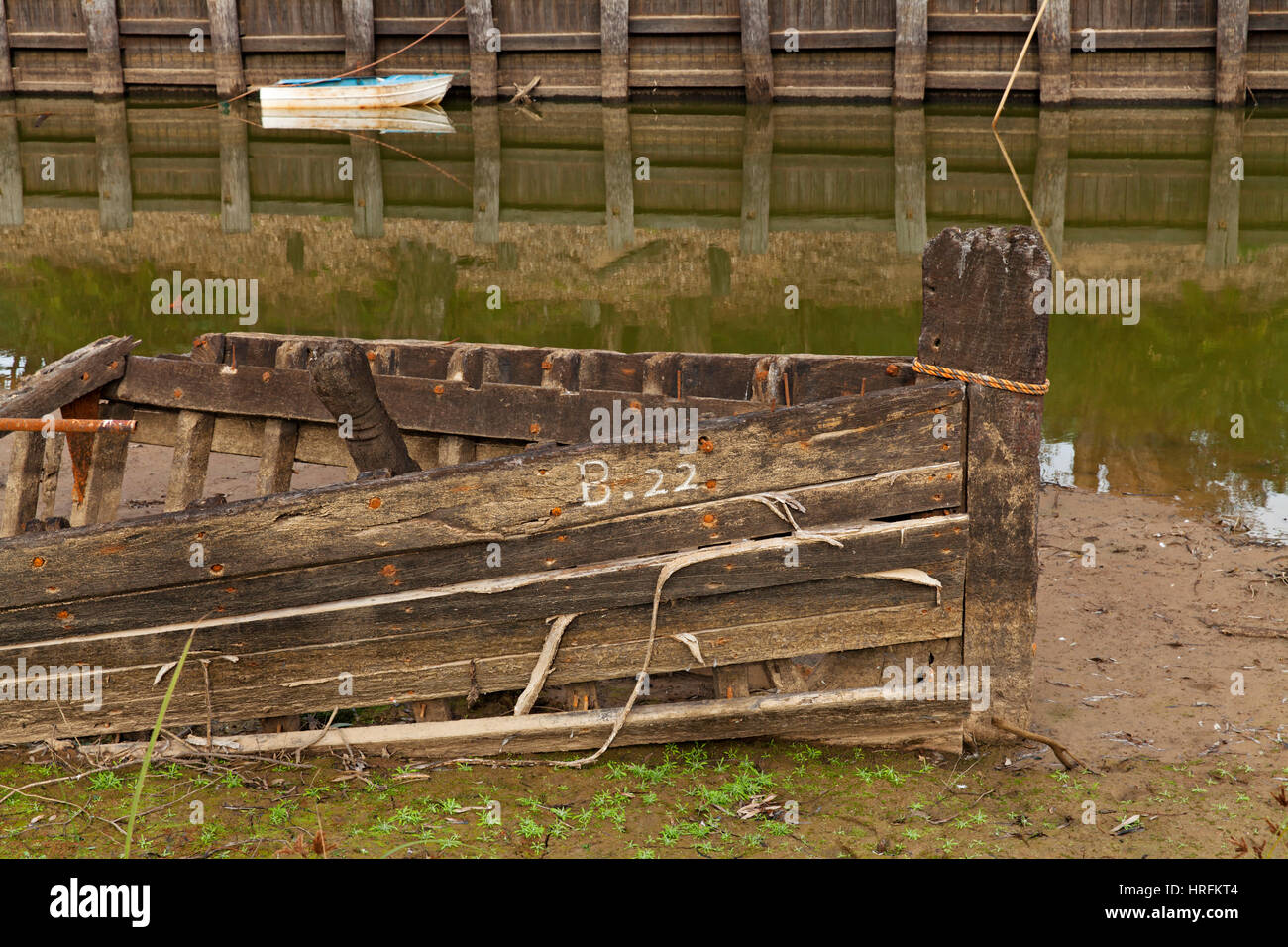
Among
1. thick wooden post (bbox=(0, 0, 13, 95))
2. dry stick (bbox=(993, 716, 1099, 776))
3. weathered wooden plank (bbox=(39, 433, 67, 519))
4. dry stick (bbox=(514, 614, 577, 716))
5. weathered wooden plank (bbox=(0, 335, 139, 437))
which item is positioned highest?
thick wooden post (bbox=(0, 0, 13, 95))

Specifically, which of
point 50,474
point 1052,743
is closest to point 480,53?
point 50,474

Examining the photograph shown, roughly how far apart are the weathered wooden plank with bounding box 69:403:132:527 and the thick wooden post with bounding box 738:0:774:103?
15.2 m

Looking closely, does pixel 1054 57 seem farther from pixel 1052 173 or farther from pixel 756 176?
pixel 756 176

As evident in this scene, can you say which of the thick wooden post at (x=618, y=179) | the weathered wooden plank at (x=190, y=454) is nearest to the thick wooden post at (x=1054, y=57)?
the thick wooden post at (x=618, y=179)

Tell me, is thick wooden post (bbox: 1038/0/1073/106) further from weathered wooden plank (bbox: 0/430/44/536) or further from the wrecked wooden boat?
weathered wooden plank (bbox: 0/430/44/536)

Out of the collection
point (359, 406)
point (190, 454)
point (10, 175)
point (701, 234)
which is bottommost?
point (190, 454)

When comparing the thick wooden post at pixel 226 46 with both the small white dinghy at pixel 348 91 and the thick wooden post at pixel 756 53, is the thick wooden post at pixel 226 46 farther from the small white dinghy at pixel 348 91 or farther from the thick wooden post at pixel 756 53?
the thick wooden post at pixel 756 53

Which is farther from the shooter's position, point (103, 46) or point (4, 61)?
point (4, 61)

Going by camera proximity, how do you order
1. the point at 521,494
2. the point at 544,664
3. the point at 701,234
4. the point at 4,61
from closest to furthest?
1. the point at 521,494
2. the point at 544,664
3. the point at 701,234
4. the point at 4,61

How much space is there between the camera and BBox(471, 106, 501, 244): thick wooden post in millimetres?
14477

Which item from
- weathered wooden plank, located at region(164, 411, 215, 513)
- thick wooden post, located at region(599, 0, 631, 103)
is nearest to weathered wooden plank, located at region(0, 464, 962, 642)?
weathered wooden plank, located at region(164, 411, 215, 513)

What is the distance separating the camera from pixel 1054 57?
720 inches

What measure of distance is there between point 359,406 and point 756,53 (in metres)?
16.4
